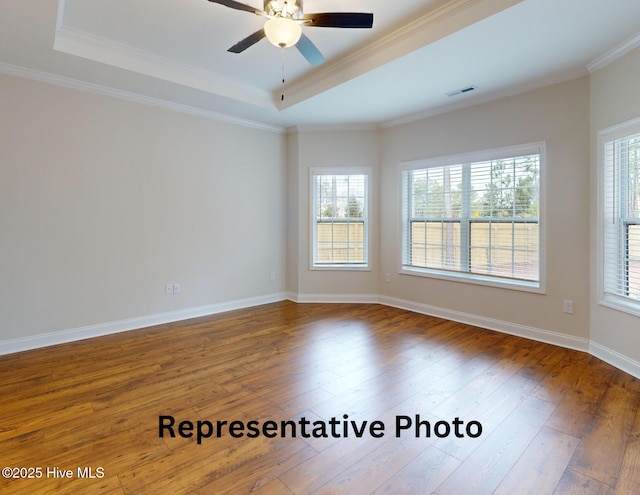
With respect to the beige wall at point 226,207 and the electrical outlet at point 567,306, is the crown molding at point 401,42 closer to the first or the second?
the beige wall at point 226,207

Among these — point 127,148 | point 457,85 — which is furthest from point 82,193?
point 457,85

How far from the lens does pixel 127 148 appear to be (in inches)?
154

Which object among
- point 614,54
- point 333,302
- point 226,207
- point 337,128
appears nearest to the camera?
point 614,54

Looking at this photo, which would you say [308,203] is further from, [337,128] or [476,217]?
[476,217]

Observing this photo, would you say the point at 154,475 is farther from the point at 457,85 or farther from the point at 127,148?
the point at 457,85

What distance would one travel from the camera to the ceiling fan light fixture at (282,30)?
2129 mm

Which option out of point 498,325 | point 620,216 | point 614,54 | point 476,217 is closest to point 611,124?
point 614,54

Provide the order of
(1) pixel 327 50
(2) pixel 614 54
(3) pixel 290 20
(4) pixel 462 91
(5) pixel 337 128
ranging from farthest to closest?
1. (5) pixel 337 128
2. (4) pixel 462 91
3. (1) pixel 327 50
4. (2) pixel 614 54
5. (3) pixel 290 20

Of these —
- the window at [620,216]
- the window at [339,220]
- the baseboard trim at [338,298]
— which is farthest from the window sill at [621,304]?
the window at [339,220]

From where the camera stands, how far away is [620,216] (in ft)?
9.77

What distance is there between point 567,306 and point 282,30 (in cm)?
364

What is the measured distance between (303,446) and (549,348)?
2.83 meters

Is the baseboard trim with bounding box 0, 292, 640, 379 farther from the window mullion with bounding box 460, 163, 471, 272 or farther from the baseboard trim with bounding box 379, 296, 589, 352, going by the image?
the window mullion with bounding box 460, 163, 471, 272

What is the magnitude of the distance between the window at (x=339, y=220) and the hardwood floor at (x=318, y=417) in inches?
73.4
